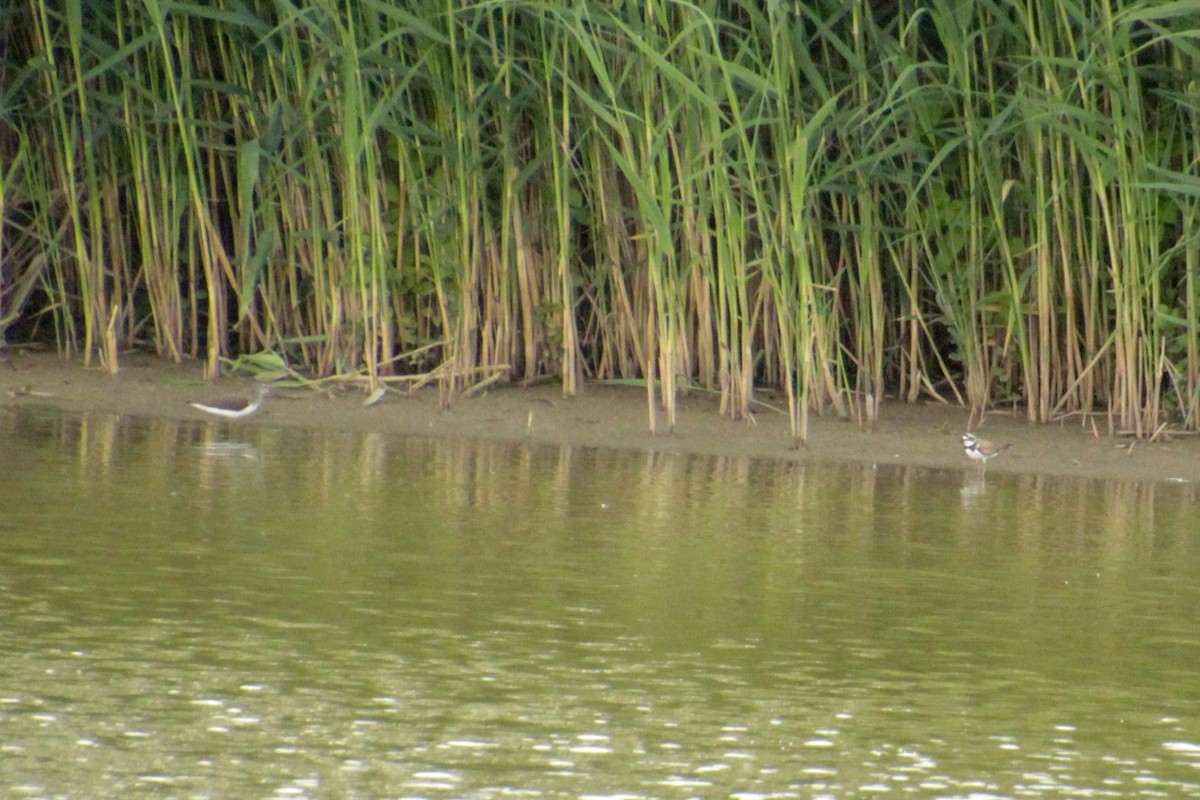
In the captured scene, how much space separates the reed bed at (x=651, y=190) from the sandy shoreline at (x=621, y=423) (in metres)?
0.12

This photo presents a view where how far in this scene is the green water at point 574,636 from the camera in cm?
345

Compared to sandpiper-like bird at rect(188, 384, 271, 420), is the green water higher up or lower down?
lower down

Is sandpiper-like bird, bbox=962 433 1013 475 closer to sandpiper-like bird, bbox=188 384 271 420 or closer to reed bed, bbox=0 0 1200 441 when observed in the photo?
reed bed, bbox=0 0 1200 441

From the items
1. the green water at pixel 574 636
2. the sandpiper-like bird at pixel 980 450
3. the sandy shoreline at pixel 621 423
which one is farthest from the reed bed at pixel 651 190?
the green water at pixel 574 636

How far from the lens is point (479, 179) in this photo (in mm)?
8859

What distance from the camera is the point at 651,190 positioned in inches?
316

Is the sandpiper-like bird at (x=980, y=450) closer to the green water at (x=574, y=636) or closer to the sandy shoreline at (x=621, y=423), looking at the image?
the sandy shoreline at (x=621, y=423)

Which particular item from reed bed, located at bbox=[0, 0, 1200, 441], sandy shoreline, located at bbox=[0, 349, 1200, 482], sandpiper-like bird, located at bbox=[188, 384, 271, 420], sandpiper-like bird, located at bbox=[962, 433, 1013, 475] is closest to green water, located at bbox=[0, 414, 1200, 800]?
sandpiper-like bird, located at bbox=[962, 433, 1013, 475]

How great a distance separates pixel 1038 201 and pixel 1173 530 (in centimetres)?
238

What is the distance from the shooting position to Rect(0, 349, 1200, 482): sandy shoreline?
8.33 meters

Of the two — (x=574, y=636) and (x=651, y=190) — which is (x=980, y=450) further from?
(x=574, y=636)

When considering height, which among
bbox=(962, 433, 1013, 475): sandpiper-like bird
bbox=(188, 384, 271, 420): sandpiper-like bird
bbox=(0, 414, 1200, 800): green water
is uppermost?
bbox=(188, 384, 271, 420): sandpiper-like bird

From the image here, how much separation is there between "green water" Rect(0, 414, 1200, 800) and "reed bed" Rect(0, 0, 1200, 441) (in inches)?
56.6

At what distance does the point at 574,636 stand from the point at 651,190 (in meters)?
3.79
